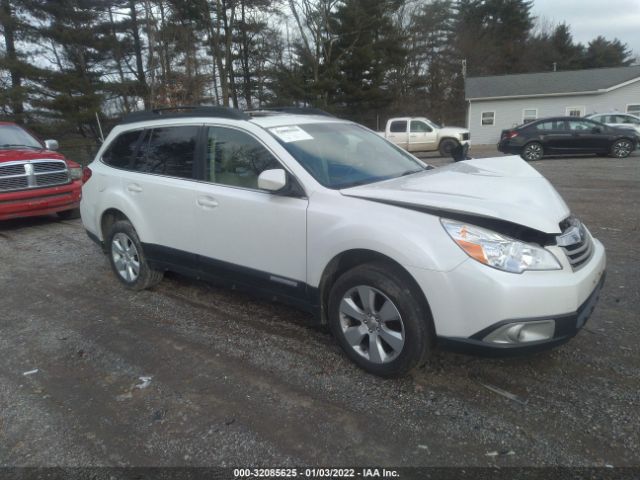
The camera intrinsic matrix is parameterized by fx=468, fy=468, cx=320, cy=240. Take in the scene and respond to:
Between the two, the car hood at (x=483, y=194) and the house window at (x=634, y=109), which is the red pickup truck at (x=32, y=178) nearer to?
the car hood at (x=483, y=194)

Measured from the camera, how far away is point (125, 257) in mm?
4965

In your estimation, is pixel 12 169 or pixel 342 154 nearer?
pixel 342 154

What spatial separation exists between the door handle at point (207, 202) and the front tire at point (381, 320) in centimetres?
133

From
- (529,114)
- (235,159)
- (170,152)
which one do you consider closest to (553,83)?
(529,114)

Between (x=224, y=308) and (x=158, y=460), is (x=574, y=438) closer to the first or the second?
(x=158, y=460)

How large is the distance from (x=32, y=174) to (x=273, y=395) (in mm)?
7114

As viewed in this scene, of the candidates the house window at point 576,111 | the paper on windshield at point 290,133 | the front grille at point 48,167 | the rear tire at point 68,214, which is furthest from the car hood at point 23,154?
the house window at point 576,111

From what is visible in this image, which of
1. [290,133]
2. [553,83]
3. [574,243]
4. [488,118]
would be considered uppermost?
[553,83]

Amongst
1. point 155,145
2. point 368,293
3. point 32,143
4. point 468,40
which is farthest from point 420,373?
point 468,40

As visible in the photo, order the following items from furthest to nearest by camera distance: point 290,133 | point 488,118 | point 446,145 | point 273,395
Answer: point 488,118
point 446,145
point 290,133
point 273,395

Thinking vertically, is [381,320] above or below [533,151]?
below

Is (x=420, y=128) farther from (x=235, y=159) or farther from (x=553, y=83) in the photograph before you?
(x=235, y=159)

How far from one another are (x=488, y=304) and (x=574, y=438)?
0.84 m

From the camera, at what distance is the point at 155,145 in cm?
460
